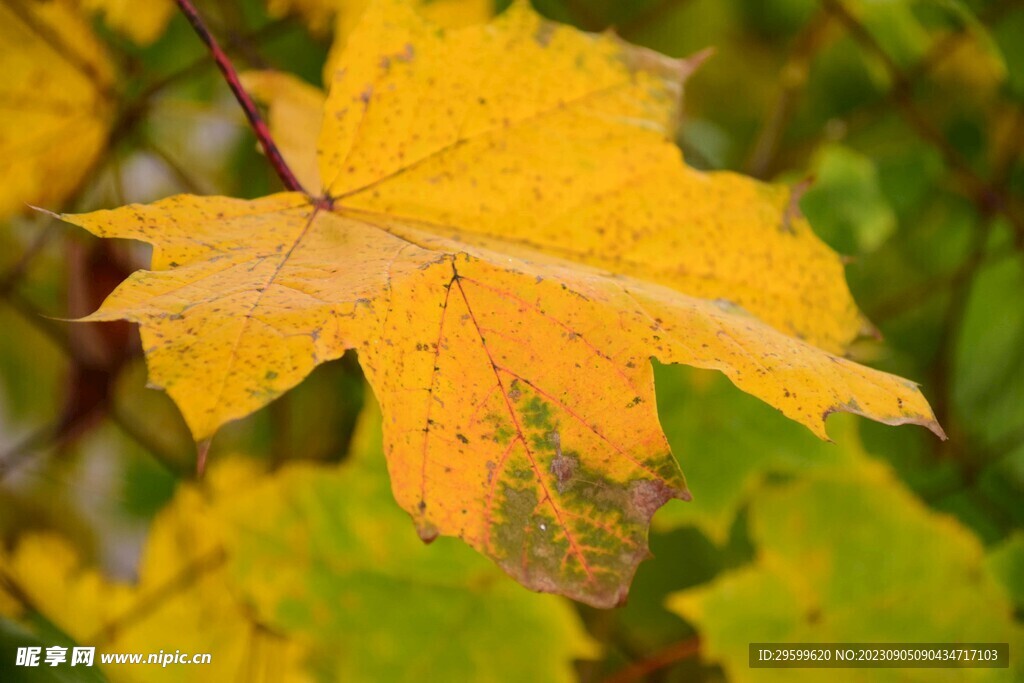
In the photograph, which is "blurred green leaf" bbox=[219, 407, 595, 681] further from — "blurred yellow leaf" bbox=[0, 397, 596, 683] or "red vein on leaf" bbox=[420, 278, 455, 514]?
"red vein on leaf" bbox=[420, 278, 455, 514]

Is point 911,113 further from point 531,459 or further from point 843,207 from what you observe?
point 531,459

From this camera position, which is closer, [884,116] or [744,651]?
[744,651]

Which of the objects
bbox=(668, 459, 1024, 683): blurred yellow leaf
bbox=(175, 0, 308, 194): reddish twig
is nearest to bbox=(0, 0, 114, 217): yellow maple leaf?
bbox=(175, 0, 308, 194): reddish twig

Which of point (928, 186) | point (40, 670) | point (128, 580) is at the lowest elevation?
point (128, 580)

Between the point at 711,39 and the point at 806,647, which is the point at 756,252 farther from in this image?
the point at 711,39

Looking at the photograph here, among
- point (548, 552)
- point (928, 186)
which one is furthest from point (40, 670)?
point (928, 186)

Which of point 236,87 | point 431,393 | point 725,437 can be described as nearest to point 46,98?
point 236,87

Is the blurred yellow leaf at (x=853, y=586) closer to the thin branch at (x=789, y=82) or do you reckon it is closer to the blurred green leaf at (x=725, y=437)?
the blurred green leaf at (x=725, y=437)
